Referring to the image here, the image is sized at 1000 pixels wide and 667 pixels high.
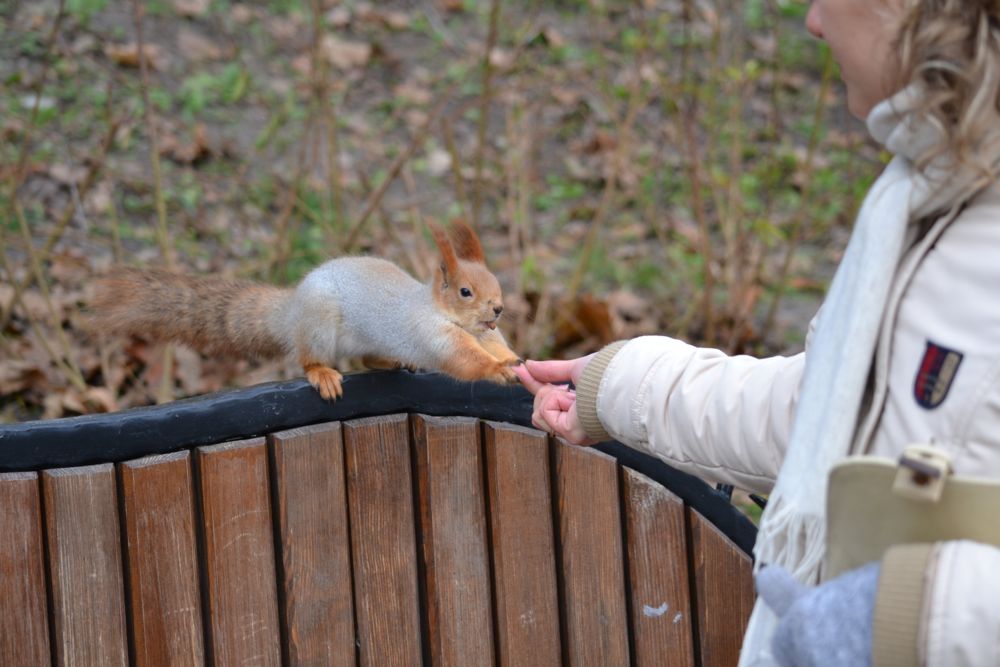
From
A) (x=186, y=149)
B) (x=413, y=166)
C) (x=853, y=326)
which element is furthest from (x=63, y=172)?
(x=853, y=326)

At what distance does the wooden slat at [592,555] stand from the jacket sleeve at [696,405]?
0.47 feet

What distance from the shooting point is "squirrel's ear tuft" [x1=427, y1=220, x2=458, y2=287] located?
1541 mm

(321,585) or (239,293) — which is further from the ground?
(239,293)

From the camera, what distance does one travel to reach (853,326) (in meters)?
0.90

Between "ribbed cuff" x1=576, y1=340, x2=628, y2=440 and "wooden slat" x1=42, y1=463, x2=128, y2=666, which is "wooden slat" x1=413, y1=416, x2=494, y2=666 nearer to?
"ribbed cuff" x1=576, y1=340, x2=628, y2=440

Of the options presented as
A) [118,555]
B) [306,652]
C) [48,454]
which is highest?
[48,454]

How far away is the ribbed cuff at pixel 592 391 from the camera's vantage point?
119cm

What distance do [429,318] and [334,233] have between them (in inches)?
36.2

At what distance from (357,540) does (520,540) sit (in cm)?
18

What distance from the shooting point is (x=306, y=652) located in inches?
50.2

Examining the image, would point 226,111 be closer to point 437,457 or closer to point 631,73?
point 631,73

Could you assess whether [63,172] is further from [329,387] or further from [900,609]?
[900,609]

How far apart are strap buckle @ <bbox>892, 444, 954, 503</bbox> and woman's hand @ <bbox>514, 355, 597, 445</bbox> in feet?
1.39

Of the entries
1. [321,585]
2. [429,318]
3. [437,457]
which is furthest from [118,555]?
[429,318]
